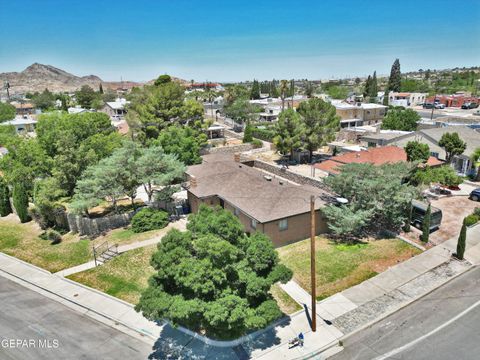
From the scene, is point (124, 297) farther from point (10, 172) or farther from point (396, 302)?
point (10, 172)

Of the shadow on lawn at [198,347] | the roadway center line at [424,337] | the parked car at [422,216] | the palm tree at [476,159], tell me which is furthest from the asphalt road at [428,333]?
the palm tree at [476,159]

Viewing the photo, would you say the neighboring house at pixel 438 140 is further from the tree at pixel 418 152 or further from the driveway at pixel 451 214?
the driveway at pixel 451 214

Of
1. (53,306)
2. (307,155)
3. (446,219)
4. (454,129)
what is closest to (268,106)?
(307,155)

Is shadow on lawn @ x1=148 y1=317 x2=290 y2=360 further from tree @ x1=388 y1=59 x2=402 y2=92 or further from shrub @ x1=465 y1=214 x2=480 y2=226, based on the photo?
tree @ x1=388 y1=59 x2=402 y2=92

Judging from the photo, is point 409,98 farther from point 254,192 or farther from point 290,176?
point 254,192

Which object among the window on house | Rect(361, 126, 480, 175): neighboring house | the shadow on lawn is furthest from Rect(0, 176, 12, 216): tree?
Rect(361, 126, 480, 175): neighboring house

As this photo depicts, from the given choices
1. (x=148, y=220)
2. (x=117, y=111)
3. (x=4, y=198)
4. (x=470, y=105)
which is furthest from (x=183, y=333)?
(x=470, y=105)
